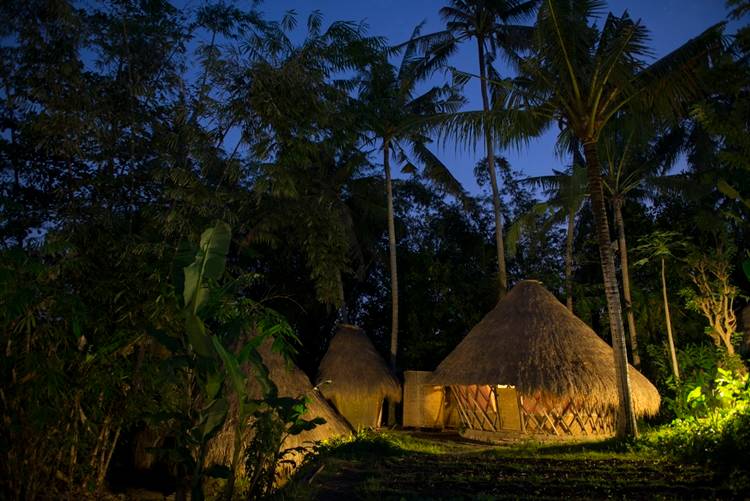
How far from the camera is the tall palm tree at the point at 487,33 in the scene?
45.5 ft

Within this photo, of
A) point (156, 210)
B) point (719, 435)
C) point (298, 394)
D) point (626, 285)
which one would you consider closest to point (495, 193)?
point (626, 285)

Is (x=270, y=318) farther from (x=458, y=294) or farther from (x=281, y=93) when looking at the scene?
(x=458, y=294)

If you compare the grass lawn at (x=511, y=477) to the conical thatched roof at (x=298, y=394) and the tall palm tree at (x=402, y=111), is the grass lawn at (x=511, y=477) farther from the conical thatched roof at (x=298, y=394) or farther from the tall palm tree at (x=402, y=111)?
the tall palm tree at (x=402, y=111)

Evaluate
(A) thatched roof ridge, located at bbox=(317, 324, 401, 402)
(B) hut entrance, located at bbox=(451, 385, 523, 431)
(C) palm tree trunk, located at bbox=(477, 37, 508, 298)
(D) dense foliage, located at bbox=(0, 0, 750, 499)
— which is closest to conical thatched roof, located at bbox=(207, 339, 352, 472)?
(D) dense foliage, located at bbox=(0, 0, 750, 499)

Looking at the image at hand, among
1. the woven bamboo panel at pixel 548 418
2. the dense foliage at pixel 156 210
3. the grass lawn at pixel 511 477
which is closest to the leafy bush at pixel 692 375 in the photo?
the dense foliage at pixel 156 210

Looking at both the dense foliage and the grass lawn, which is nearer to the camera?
the dense foliage

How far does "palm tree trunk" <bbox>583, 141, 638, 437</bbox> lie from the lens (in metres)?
7.84

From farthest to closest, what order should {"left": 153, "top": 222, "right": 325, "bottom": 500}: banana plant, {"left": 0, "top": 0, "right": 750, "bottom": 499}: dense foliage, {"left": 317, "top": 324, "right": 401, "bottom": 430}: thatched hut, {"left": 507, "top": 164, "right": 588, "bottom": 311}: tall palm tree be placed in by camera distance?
1. {"left": 507, "top": 164, "right": 588, "bottom": 311}: tall palm tree
2. {"left": 317, "top": 324, "right": 401, "bottom": 430}: thatched hut
3. {"left": 0, "top": 0, "right": 750, "bottom": 499}: dense foliage
4. {"left": 153, "top": 222, "right": 325, "bottom": 500}: banana plant

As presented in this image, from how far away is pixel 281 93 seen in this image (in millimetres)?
5160

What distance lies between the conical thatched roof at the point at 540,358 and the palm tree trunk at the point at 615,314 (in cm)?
153

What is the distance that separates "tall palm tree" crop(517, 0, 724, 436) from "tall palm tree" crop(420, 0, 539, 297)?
5006 mm

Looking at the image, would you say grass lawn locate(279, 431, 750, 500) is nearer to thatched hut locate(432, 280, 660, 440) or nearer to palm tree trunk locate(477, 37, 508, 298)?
thatched hut locate(432, 280, 660, 440)

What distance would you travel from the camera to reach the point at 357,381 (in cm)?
1216

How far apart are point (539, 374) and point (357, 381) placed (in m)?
4.05
